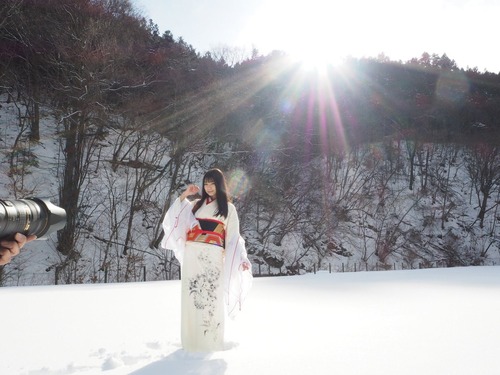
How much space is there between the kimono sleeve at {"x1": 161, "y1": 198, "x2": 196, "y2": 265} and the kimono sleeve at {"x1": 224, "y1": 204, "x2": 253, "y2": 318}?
1.31 feet

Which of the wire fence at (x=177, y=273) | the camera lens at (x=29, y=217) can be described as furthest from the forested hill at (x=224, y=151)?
the camera lens at (x=29, y=217)

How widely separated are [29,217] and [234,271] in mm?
2086

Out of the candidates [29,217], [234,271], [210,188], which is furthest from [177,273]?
[29,217]

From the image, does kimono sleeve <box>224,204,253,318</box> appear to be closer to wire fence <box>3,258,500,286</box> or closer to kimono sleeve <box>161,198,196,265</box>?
kimono sleeve <box>161,198,196,265</box>

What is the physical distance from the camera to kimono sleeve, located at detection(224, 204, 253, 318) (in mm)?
3445

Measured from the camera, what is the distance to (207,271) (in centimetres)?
338

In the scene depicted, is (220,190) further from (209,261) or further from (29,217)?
(29,217)

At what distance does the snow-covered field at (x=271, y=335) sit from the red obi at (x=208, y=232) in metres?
0.92

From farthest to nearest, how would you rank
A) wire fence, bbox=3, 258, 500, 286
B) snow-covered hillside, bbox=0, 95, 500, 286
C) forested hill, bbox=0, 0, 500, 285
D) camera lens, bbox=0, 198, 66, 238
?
forested hill, bbox=0, 0, 500, 285 < snow-covered hillside, bbox=0, 95, 500, 286 < wire fence, bbox=3, 258, 500, 286 < camera lens, bbox=0, 198, 66, 238

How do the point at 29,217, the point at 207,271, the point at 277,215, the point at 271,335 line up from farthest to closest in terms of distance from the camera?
1. the point at 277,215
2. the point at 271,335
3. the point at 207,271
4. the point at 29,217

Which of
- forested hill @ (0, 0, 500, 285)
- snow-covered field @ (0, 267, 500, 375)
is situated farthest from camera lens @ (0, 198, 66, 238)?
forested hill @ (0, 0, 500, 285)

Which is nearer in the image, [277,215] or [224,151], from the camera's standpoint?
[277,215]

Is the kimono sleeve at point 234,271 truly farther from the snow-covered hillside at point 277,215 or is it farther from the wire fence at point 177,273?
the snow-covered hillside at point 277,215

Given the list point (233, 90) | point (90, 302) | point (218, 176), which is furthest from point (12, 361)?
point (233, 90)
